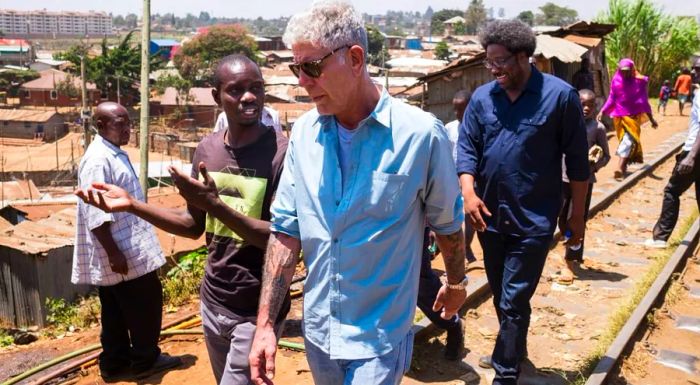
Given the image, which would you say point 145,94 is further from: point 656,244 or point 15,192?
point 15,192

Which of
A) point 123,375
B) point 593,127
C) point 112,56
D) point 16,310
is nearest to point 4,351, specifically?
point 16,310

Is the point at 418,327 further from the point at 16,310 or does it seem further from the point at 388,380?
the point at 16,310

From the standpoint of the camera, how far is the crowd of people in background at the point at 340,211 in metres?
2.47

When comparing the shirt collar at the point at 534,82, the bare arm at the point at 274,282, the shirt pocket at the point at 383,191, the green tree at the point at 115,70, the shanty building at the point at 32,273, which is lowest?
the green tree at the point at 115,70

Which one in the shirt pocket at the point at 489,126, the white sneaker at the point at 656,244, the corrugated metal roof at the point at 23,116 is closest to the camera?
the shirt pocket at the point at 489,126

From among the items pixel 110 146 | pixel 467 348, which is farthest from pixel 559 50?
pixel 110 146

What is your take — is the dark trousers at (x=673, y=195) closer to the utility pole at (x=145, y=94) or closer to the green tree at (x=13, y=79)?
the utility pole at (x=145, y=94)

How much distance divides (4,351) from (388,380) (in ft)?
16.9

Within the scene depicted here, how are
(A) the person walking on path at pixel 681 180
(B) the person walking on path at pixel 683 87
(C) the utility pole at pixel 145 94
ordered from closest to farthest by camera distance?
(A) the person walking on path at pixel 681 180 → (C) the utility pole at pixel 145 94 → (B) the person walking on path at pixel 683 87

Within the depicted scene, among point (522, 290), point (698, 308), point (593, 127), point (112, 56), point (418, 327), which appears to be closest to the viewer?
point (522, 290)

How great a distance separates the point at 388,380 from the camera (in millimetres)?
2527

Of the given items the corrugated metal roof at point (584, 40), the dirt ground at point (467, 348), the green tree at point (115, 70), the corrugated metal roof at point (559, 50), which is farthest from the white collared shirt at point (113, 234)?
the green tree at point (115, 70)

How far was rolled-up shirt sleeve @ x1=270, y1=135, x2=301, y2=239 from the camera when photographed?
2.67m

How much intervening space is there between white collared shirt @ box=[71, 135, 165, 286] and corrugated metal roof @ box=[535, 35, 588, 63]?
36.3ft
